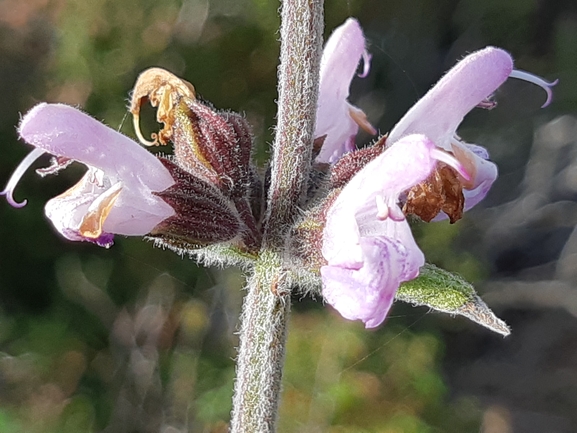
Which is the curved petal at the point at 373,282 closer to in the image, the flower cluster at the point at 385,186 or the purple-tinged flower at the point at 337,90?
the flower cluster at the point at 385,186

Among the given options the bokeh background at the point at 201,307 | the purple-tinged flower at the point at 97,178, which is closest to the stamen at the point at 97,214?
the purple-tinged flower at the point at 97,178

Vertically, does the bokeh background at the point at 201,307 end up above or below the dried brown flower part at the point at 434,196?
below

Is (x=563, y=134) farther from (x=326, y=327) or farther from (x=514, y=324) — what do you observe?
(x=326, y=327)

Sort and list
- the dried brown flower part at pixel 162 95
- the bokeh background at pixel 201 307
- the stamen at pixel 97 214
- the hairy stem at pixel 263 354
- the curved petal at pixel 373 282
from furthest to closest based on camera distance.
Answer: the bokeh background at pixel 201 307 → the dried brown flower part at pixel 162 95 → the hairy stem at pixel 263 354 → the stamen at pixel 97 214 → the curved petal at pixel 373 282

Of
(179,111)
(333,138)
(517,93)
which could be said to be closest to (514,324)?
(517,93)

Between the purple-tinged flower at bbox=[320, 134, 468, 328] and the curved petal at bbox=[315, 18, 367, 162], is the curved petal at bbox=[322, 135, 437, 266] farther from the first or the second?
the curved petal at bbox=[315, 18, 367, 162]
